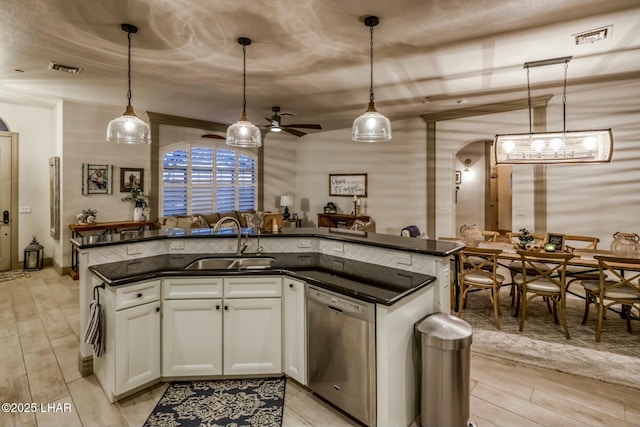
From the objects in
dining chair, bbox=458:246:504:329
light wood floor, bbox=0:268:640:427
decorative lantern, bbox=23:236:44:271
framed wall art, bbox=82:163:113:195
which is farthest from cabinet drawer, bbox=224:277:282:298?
decorative lantern, bbox=23:236:44:271

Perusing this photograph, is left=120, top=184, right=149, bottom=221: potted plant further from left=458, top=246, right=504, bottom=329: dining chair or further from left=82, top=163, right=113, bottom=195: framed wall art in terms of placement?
left=458, top=246, right=504, bottom=329: dining chair

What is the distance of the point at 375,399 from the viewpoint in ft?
6.52

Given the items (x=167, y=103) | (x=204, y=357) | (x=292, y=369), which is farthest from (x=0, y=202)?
(x=292, y=369)

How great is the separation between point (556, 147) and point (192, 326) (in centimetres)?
429

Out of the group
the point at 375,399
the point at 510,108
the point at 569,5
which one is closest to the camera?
the point at 375,399

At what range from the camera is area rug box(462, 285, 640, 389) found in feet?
9.22

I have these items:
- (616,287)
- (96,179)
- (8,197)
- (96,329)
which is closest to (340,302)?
(96,329)

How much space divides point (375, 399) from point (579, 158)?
361 centimetres

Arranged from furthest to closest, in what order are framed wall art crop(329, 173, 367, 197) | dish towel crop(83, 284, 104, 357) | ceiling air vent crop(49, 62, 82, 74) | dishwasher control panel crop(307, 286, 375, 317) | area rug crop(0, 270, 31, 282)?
framed wall art crop(329, 173, 367, 197) < area rug crop(0, 270, 31, 282) < ceiling air vent crop(49, 62, 82, 74) < dish towel crop(83, 284, 104, 357) < dishwasher control panel crop(307, 286, 375, 317)

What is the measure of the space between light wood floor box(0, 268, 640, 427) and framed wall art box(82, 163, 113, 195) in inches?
120

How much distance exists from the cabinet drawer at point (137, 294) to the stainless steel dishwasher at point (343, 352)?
114 centimetres

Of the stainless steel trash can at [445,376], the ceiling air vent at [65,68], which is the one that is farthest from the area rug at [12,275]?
the stainless steel trash can at [445,376]

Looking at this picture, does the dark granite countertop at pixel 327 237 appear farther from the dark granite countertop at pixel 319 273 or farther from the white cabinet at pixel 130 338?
the white cabinet at pixel 130 338

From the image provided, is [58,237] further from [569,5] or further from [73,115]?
[569,5]
